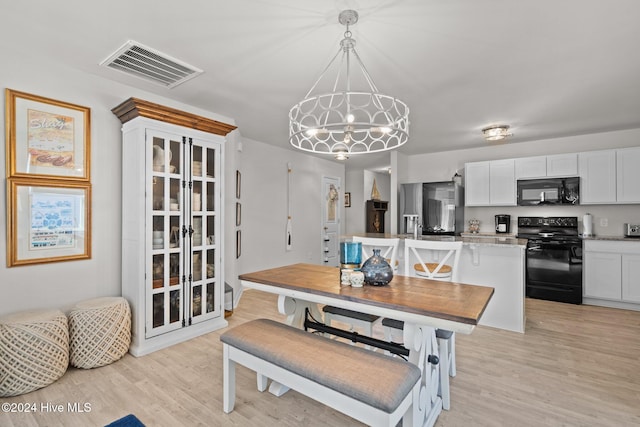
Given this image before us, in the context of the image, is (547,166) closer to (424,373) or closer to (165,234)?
(424,373)

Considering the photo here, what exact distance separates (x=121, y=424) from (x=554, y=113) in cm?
503

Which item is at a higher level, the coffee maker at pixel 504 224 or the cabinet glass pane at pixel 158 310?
the coffee maker at pixel 504 224

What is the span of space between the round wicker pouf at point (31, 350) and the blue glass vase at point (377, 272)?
7.54 feet

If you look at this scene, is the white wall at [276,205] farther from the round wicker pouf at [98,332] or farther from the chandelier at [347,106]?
the round wicker pouf at [98,332]

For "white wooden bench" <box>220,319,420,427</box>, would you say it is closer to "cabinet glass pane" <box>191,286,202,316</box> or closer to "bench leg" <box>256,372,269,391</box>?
"bench leg" <box>256,372,269,391</box>

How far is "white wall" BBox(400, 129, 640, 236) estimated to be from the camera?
4578 millimetres

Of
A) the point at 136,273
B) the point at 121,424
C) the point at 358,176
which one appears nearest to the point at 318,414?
the point at 121,424

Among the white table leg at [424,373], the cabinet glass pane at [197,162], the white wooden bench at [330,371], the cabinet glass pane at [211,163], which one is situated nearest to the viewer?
the white wooden bench at [330,371]

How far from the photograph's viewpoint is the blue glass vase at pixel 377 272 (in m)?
2.05

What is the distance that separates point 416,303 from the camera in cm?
166

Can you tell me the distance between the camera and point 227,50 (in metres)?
2.39

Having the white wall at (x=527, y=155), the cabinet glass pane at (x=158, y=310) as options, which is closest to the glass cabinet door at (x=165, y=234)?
the cabinet glass pane at (x=158, y=310)

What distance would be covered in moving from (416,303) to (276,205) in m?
4.24

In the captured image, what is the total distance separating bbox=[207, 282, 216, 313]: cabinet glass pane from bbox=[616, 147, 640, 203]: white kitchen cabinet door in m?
5.48
